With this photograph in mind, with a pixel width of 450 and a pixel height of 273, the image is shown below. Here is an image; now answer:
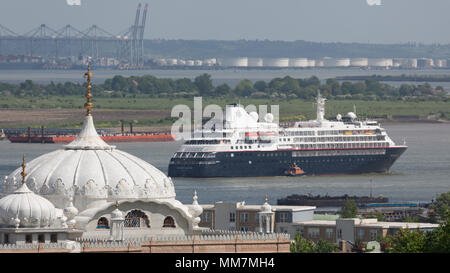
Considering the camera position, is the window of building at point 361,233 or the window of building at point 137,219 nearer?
the window of building at point 137,219

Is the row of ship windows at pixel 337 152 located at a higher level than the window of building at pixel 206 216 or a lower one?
lower

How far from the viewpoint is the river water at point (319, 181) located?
10625 centimetres

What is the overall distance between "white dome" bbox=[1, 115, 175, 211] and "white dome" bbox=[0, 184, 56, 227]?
243cm

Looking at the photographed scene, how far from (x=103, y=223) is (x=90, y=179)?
1.12m

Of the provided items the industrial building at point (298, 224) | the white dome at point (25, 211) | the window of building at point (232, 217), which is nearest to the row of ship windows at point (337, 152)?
the industrial building at point (298, 224)

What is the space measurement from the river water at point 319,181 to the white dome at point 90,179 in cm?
5207

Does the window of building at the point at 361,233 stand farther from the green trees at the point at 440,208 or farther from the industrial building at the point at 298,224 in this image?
the green trees at the point at 440,208

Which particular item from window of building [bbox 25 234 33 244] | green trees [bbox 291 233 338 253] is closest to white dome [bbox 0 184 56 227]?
window of building [bbox 25 234 33 244]

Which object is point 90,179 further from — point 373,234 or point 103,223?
point 373,234
